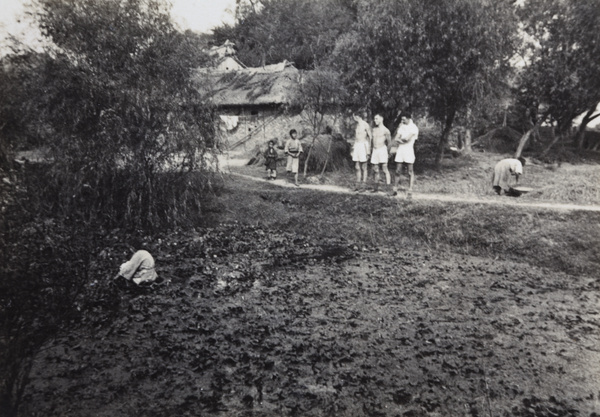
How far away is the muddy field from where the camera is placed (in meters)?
5.25

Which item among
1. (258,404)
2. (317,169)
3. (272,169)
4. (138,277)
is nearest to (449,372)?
(258,404)

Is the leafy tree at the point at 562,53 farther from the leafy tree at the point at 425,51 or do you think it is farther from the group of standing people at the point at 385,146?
the group of standing people at the point at 385,146

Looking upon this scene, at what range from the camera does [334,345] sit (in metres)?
6.53

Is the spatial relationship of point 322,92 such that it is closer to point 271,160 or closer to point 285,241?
point 271,160

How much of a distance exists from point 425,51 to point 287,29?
32.2m

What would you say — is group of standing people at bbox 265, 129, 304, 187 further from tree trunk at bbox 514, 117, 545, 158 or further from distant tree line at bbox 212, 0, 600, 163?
tree trunk at bbox 514, 117, 545, 158

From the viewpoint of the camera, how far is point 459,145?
26.5 meters

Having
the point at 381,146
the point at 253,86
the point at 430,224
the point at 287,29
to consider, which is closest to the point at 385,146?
the point at 381,146

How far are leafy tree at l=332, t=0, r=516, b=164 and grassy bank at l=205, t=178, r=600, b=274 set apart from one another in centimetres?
667

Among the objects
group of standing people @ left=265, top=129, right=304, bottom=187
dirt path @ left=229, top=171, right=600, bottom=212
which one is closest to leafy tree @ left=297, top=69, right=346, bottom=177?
group of standing people @ left=265, top=129, right=304, bottom=187

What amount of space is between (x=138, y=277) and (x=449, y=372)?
6018 mm

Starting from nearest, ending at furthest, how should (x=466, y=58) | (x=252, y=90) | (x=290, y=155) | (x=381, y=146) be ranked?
(x=381, y=146), (x=290, y=155), (x=466, y=58), (x=252, y=90)

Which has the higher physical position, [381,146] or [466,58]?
[466,58]

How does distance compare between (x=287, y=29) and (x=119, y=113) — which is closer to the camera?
(x=119, y=113)
